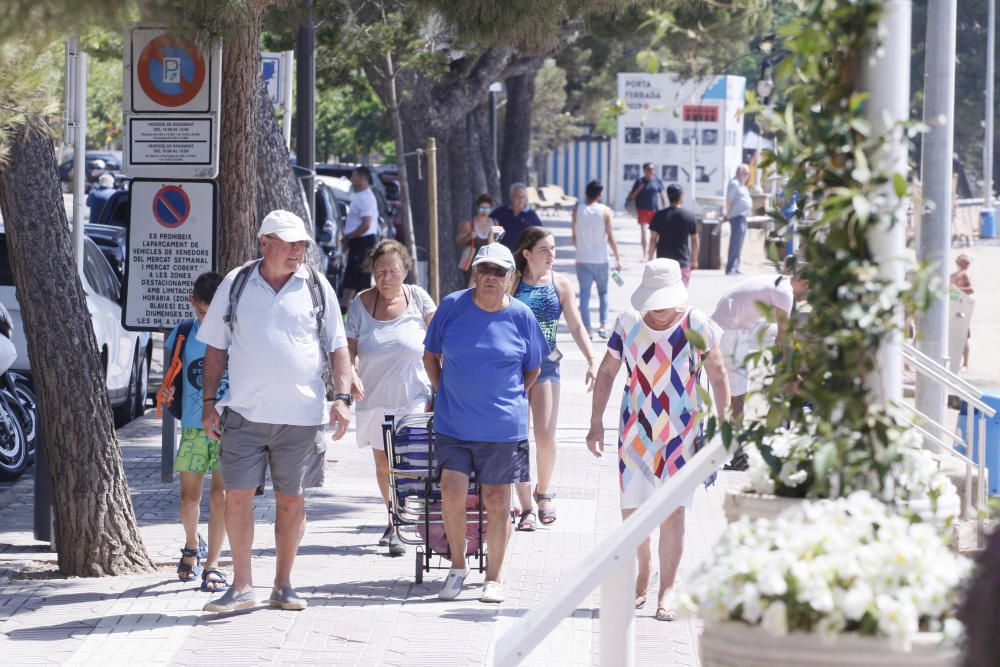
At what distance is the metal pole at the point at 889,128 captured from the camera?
3615 millimetres

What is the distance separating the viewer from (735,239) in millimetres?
29016

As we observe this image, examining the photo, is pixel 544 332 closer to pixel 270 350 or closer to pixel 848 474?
pixel 270 350

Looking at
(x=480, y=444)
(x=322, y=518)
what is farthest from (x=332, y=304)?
(x=322, y=518)

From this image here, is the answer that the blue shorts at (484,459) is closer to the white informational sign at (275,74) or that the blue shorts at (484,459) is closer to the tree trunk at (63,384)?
the tree trunk at (63,384)

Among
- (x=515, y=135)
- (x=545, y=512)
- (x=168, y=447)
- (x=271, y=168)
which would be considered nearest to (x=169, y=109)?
(x=271, y=168)

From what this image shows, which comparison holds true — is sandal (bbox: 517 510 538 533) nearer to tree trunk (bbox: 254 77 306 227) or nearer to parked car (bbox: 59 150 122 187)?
tree trunk (bbox: 254 77 306 227)

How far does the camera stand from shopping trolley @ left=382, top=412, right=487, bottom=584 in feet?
25.3

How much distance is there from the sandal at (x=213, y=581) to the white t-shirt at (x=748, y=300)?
3.42 meters

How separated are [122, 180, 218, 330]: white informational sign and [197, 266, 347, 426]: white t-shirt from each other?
253 cm

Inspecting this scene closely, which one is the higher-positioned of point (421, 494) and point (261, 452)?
point (261, 452)

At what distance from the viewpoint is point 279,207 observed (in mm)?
11141

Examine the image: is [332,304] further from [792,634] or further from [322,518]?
[792,634]

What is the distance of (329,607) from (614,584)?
3.44 meters

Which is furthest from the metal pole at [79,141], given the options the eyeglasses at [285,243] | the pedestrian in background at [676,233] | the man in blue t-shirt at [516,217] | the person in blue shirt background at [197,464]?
the pedestrian in background at [676,233]
